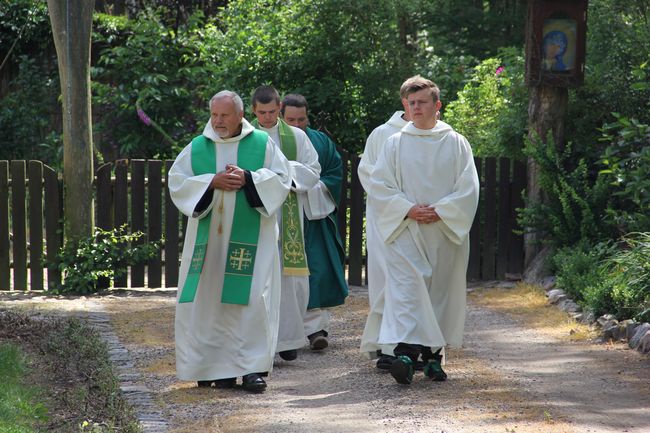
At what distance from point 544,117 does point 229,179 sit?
213 inches

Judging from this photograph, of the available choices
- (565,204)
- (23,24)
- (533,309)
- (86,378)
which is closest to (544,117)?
(565,204)

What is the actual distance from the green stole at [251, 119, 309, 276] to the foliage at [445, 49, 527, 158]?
170 inches

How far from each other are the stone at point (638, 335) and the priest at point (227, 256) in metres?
2.79

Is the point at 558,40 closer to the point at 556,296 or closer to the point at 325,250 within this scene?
the point at 556,296

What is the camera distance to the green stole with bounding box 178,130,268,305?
23.3 ft

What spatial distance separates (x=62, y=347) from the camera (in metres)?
8.16

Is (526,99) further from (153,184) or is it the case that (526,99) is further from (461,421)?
(461,421)

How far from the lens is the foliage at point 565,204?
35.9 ft

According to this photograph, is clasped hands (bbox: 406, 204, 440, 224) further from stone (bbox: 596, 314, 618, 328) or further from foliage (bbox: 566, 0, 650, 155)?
foliage (bbox: 566, 0, 650, 155)

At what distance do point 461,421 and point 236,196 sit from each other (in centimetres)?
212

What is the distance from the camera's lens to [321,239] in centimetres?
894

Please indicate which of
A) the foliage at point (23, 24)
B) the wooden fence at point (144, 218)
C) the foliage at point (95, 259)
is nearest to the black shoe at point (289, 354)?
the foliage at point (95, 259)

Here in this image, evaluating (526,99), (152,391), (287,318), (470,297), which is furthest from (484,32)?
(152,391)

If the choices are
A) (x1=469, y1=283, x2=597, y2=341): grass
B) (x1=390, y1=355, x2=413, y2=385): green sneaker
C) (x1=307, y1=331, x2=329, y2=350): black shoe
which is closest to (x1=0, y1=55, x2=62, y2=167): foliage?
(x1=469, y1=283, x2=597, y2=341): grass
